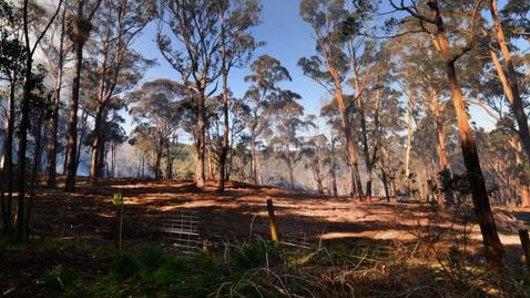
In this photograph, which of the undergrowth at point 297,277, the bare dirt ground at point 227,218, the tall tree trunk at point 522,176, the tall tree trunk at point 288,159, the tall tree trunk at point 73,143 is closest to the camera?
the undergrowth at point 297,277

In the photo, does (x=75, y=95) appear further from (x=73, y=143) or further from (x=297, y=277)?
(x=297, y=277)

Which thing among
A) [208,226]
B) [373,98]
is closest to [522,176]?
[373,98]

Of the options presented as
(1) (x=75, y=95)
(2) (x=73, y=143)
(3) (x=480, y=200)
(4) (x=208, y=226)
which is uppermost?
(1) (x=75, y=95)

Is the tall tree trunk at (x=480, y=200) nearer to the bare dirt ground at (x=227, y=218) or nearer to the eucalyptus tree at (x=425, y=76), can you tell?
the bare dirt ground at (x=227, y=218)

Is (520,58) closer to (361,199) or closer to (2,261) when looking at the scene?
(361,199)

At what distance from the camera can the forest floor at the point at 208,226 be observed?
200 inches

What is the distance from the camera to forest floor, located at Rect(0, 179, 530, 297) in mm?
5074

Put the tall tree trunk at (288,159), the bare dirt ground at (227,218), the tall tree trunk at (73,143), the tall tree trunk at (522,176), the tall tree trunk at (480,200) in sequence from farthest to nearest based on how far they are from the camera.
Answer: the tall tree trunk at (288,159)
the tall tree trunk at (522,176)
the tall tree trunk at (73,143)
the bare dirt ground at (227,218)
the tall tree trunk at (480,200)

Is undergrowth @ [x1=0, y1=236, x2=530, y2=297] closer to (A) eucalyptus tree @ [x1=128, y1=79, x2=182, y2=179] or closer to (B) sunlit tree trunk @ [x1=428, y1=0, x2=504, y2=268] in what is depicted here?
(B) sunlit tree trunk @ [x1=428, y1=0, x2=504, y2=268]

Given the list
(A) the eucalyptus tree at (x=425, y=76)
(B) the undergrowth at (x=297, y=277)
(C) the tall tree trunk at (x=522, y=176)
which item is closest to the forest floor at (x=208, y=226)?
(B) the undergrowth at (x=297, y=277)

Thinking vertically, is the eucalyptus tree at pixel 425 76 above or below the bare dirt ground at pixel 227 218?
above

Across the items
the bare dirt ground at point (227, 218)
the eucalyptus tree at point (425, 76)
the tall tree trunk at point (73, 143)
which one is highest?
the eucalyptus tree at point (425, 76)

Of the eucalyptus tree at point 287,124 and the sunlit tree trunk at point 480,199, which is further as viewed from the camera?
the eucalyptus tree at point 287,124

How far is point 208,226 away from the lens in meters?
11.3
